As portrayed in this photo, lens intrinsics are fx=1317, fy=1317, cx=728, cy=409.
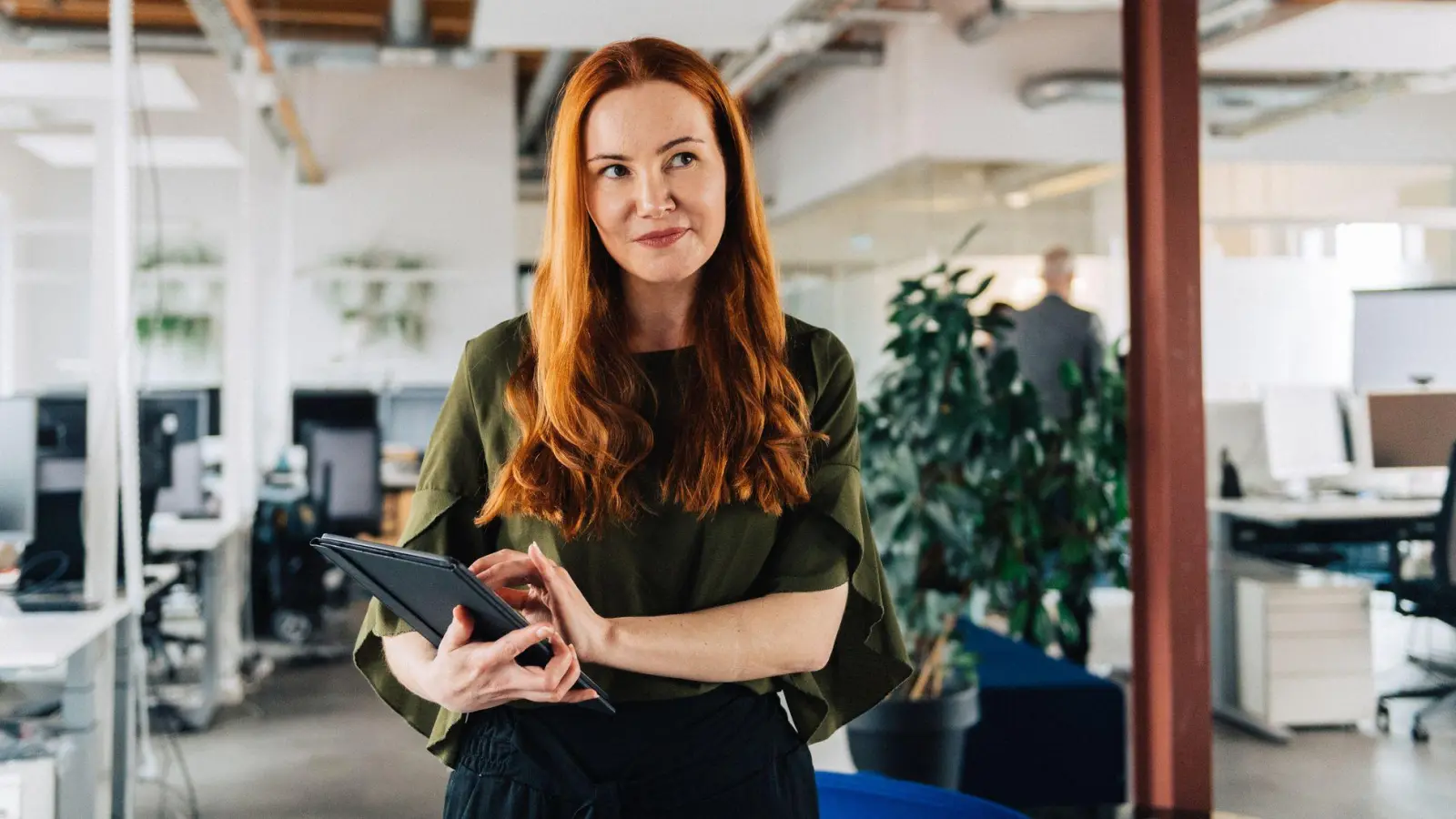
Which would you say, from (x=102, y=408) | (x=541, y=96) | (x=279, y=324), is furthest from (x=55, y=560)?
(x=541, y=96)

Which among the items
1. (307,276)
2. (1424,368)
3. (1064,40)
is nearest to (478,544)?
(1424,368)

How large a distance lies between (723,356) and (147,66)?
4947 mm

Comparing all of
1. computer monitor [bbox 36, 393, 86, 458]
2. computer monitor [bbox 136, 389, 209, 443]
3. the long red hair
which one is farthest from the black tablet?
computer monitor [bbox 136, 389, 209, 443]

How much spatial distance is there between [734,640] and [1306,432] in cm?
304

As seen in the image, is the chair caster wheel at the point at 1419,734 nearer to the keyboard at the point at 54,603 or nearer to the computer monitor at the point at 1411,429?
the computer monitor at the point at 1411,429

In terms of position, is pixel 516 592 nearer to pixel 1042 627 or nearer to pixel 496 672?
pixel 496 672

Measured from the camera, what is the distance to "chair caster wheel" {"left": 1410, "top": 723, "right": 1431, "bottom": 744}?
3543 millimetres

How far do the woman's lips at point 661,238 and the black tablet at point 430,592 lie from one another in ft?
1.20

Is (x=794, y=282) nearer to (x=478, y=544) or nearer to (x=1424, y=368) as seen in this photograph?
(x=1424, y=368)

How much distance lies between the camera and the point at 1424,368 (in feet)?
11.8

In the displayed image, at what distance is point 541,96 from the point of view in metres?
11.1

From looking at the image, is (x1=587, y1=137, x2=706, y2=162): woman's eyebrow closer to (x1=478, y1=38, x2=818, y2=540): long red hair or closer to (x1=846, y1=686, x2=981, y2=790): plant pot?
(x1=478, y1=38, x2=818, y2=540): long red hair

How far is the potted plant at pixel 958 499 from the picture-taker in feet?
13.3

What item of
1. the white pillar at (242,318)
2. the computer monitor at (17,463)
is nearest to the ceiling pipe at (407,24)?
the white pillar at (242,318)
